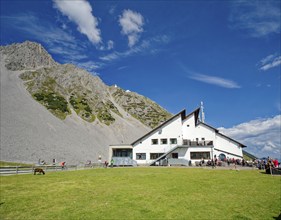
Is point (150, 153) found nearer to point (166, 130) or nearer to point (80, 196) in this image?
point (166, 130)

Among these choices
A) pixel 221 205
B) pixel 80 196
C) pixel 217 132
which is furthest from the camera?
pixel 217 132

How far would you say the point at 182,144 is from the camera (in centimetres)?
4578

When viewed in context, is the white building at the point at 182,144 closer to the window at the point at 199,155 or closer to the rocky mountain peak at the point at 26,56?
the window at the point at 199,155

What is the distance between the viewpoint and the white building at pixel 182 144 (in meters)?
45.5

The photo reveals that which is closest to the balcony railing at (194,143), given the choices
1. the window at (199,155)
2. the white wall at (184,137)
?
the white wall at (184,137)

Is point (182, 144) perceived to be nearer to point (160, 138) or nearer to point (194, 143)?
point (194, 143)

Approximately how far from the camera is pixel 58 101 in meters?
110

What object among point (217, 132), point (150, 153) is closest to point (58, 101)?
point (150, 153)

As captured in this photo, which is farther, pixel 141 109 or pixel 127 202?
pixel 141 109

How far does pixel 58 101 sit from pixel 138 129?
50.1m

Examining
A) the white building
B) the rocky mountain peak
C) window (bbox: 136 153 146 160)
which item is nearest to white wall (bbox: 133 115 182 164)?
the white building

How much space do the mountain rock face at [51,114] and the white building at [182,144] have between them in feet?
100

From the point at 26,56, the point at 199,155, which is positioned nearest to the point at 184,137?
the point at 199,155

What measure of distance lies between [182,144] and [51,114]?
227ft
